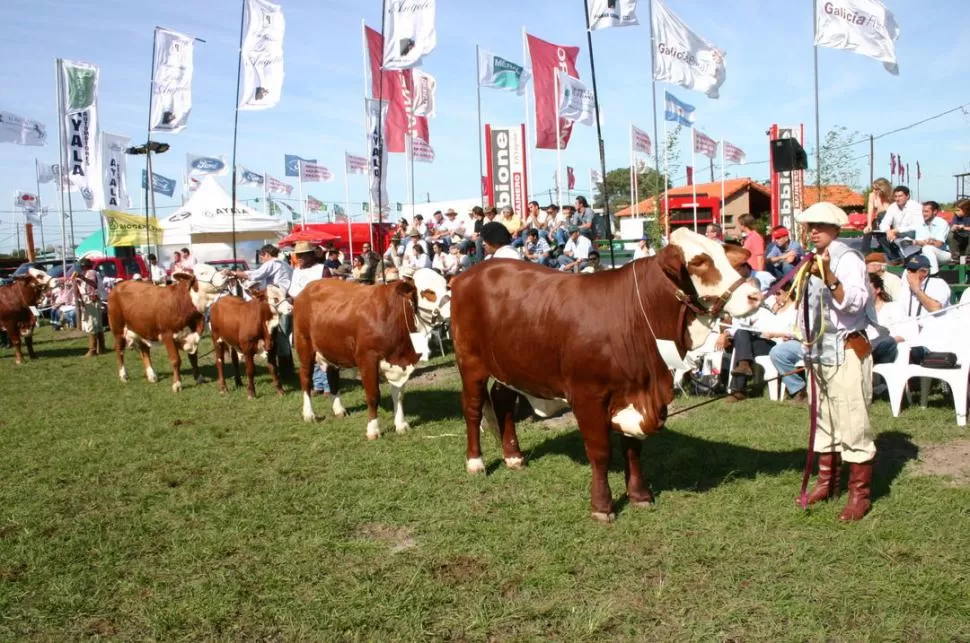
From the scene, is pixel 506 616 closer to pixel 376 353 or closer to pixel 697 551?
pixel 697 551

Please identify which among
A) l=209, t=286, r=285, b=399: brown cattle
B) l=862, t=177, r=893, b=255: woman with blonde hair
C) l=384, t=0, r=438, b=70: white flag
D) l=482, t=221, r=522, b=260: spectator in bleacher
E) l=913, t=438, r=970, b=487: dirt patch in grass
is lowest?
l=913, t=438, r=970, b=487: dirt patch in grass

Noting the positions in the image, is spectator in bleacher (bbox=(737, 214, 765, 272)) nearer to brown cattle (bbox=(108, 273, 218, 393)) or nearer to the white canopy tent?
brown cattle (bbox=(108, 273, 218, 393))

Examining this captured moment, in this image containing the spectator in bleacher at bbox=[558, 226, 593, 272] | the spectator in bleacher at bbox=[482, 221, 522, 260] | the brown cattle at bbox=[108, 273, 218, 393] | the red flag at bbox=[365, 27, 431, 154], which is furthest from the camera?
the red flag at bbox=[365, 27, 431, 154]

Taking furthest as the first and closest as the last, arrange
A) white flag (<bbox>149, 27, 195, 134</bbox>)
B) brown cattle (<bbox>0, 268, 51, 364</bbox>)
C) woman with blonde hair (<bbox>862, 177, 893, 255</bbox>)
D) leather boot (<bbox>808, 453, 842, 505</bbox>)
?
white flag (<bbox>149, 27, 195, 134</bbox>)
brown cattle (<bbox>0, 268, 51, 364</bbox>)
woman with blonde hair (<bbox>862, 177, 893, 255</bbox>)
leather boot (<bbox>808, 453, 842, 505</bbox>)

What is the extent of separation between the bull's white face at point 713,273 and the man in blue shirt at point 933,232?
6703 millimetres

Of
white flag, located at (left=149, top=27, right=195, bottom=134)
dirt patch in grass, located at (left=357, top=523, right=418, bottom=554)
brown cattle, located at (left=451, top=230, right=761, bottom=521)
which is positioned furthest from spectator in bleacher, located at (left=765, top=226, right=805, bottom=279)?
white flag, located at (left=149, top=27, right=195, bottom=134)

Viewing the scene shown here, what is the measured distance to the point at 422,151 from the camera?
21844 millimetres

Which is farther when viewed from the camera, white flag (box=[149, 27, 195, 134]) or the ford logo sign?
the ford logo sign

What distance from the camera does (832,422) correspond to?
5113 millimetres

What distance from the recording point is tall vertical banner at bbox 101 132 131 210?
20.6 m

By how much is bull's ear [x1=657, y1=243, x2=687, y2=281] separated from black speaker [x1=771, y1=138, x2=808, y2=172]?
325 inches

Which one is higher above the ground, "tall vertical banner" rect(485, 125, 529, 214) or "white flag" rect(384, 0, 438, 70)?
"white flag" rect(384, 0, 438, 70)

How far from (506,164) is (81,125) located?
11102 millimetres

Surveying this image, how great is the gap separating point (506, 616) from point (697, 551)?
137 centimetres
